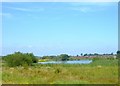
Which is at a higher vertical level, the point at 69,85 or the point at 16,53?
the point at 16,53

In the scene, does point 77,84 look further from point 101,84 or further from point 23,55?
point 23,55

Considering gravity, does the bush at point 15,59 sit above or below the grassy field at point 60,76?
above

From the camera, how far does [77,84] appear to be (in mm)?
13523

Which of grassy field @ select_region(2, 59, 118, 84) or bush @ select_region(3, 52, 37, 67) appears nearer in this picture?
grassy field @ select_region(2, 59, 118, 84)

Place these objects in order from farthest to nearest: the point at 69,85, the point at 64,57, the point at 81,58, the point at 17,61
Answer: the point at 81,58, the point at 64,57, the point at 17,61, the point at 69,85

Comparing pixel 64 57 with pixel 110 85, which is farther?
pixel 64 57

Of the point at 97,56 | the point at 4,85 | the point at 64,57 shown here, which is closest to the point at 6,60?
the point at 4,85

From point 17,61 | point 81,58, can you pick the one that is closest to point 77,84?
point 17,61

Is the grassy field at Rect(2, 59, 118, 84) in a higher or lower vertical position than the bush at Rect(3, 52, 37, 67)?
lower

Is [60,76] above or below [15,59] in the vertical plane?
below

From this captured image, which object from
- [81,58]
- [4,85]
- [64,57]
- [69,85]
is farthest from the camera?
[81,58]

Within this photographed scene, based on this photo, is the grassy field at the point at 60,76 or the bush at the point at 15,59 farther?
the bush at the point at 15,59

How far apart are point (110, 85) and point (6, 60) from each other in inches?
830

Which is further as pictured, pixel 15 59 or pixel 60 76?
pixel 15 59
